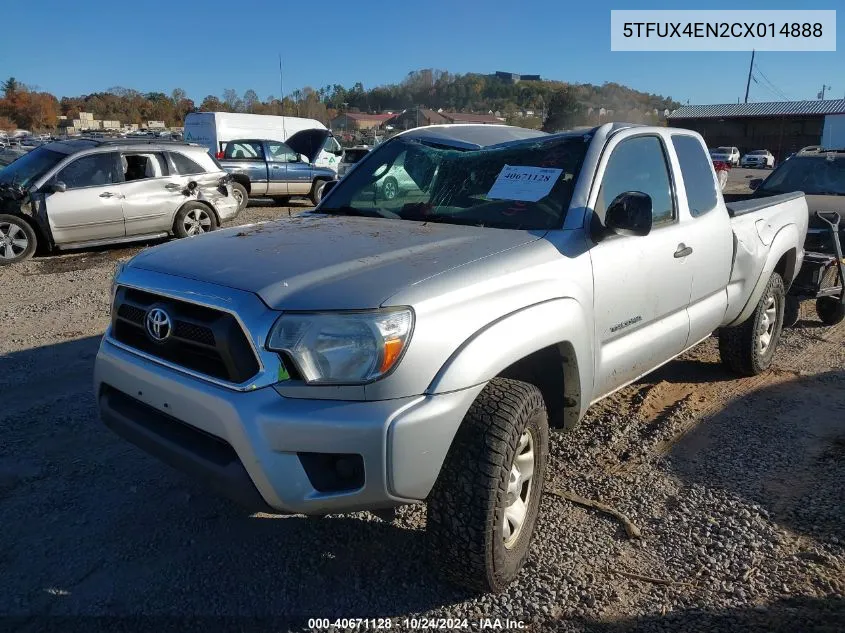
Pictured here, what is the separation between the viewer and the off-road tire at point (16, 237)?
9.22 metres

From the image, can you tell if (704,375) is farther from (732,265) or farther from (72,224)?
(72,224)

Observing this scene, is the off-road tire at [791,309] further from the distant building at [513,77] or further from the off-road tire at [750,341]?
the distant building at [513,77]

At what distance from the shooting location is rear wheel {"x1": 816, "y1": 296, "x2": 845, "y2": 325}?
6.70 metres

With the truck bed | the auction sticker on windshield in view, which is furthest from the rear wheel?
the auction sticker on windshield

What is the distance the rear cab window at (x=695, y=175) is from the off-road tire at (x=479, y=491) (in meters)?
2.21

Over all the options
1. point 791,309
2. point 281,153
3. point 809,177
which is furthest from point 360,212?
point 281,153

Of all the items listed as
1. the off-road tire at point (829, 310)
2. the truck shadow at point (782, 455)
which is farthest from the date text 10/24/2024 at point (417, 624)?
the off-road tire at point (829, 310)

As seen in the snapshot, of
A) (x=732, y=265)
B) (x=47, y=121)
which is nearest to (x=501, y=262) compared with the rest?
(x=732, y=265)

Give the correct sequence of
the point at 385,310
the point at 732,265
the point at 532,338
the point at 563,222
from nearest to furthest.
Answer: the point at 385,310
the point at 532,338
the point at 563,222
the point at 732,265

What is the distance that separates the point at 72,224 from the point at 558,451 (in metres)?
8.23

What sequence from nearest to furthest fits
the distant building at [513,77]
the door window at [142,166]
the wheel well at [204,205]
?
the door window at [142,166]
the wheel well at [204,205]
the distant building at [513,77]

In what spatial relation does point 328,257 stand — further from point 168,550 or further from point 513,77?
point 513,77

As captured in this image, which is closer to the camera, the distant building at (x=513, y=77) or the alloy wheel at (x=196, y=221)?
the alloy wheel at (x=196, y=221)

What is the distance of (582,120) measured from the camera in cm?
616
